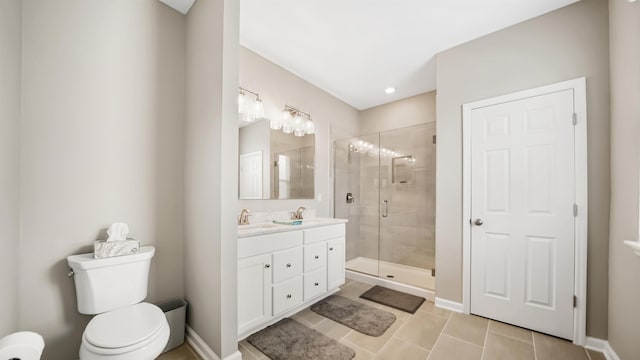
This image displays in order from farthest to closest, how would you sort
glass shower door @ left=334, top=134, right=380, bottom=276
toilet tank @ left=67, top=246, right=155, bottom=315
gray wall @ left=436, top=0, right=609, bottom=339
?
glass shower door @ left=334, top=134, right=380, bottom=276 → gray wall @ left=436, top=0, right=609, bottom=339 → toilet tank @ left=67, top=246, right=155, bottom=315

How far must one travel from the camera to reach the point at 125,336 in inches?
47.2

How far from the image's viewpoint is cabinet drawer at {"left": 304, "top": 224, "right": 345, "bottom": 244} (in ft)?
7.90

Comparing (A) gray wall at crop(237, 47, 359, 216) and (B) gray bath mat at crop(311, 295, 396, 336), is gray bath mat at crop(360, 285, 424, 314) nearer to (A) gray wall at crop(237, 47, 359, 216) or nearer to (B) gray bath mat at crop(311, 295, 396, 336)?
(B) gray bath mat at crop(311, 295, 396, 336)

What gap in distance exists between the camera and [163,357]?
66.7 inches

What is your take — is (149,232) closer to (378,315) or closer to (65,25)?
(65,25)

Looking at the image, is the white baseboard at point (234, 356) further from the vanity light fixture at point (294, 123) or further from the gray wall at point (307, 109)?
the vanity light fixture at point (294, 123)

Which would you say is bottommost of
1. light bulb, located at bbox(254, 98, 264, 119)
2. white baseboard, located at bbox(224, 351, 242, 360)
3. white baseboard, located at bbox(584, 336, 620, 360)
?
white baseboard, located at bbox(584, 336, 620, 360)

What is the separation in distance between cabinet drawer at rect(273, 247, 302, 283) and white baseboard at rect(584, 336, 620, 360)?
2.29m

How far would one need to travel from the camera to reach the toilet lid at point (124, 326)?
116 cm

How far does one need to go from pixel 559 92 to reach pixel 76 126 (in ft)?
11.6

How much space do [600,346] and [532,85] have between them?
6.81ft

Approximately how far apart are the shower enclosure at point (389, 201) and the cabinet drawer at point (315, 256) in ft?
3.63

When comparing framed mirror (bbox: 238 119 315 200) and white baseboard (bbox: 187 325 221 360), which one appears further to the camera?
framed mirror (bbox: 238 119 315 200)

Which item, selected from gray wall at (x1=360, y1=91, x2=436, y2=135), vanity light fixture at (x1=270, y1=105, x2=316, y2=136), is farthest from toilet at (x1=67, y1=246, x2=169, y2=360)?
gray wall at (x1=360, y1=91, x2=436, y2=135)
